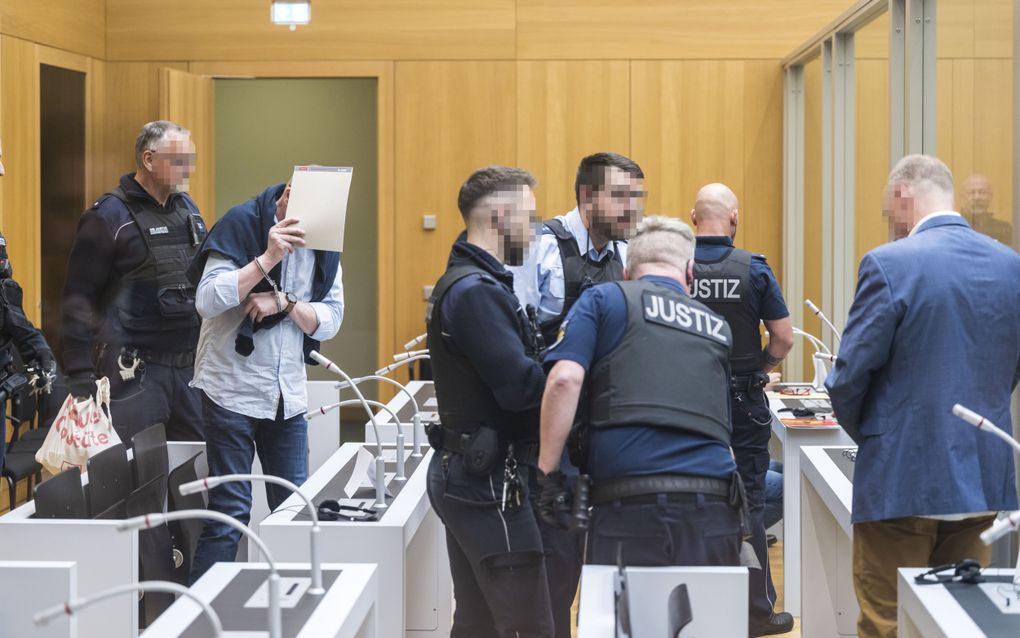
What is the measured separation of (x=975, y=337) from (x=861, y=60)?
10.1ft

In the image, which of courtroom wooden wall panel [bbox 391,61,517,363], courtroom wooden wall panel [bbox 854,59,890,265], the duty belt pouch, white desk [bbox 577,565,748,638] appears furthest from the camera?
courtroom wooden wall panel [bbox 391,61,517,363]

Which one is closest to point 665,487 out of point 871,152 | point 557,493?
point 557,493

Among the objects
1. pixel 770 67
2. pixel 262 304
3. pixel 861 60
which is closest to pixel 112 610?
pixel 262 304

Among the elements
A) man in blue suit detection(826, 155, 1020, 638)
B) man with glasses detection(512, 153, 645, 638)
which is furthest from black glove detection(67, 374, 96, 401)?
man in blue suit detection(826, 155, 1020, 638)

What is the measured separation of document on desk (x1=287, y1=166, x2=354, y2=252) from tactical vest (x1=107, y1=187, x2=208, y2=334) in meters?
0.92

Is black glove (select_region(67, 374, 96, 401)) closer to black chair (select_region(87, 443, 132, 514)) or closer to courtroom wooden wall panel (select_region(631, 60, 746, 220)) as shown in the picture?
black chair (select_region(87, 443, 132, 514))

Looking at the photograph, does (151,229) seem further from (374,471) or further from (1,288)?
(374,471)

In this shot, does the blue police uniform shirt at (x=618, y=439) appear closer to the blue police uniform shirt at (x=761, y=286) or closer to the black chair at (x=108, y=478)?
the blue police uniform shirt at (x=761, y=286)

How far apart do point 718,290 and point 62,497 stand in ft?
7.19

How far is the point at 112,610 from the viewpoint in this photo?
3.16m

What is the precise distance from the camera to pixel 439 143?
760cm

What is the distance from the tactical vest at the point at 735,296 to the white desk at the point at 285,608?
1853 mm

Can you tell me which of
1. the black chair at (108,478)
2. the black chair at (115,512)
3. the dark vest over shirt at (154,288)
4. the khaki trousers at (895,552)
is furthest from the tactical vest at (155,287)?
the khaki trousers at (895,552)

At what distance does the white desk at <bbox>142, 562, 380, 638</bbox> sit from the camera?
234 centimetres
